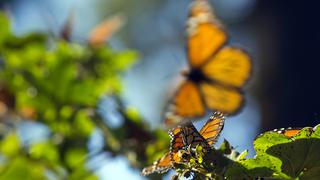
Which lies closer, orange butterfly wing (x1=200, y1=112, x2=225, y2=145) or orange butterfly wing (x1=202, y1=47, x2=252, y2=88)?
orange butterfly wing (x1=200, y1=112, x2=225, y2=145)

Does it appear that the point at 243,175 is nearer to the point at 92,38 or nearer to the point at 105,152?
the point at 105,152

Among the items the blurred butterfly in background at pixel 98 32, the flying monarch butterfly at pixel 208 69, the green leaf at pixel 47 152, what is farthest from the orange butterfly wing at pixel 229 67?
the green leaf at pixel 47 152

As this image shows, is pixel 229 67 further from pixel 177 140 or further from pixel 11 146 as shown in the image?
pixel 177 140

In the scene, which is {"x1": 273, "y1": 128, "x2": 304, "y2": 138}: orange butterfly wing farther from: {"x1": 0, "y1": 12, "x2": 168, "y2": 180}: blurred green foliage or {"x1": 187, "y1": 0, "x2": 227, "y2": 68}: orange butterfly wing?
{"x1": 187, "y1": 0, "x2": 227, "y2": 68}: orange butterfly wing

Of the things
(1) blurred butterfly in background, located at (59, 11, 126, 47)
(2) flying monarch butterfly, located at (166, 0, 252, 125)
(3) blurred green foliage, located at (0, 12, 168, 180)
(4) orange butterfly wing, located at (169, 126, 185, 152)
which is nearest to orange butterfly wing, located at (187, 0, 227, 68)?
(2) flying monarch butterfly, located at (166, 0, 252, 125)

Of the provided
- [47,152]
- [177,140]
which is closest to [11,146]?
[47,152]

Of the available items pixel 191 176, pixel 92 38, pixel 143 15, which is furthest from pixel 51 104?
pixel 143 15

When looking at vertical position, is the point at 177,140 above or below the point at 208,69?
below
